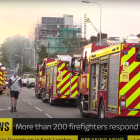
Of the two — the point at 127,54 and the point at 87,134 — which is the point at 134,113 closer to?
the point at 127,54

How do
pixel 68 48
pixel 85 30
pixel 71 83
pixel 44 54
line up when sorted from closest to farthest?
1. pixel 71 83
2. pixel 44 54
3. pixel 68 48
4. pixel 85 30

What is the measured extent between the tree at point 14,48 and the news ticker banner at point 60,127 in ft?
241

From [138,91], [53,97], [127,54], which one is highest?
[127,54]

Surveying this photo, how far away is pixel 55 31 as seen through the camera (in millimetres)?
109812

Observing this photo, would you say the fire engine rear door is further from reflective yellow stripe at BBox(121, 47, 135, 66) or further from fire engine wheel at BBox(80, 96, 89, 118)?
fire engine wheel at BBox(80, 96, 89, 118)

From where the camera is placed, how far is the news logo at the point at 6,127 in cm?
842

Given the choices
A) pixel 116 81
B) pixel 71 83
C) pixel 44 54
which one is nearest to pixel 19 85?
→ pixel 71 83

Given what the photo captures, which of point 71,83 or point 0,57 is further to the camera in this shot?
point 0,57

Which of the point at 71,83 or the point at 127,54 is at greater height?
the point at 127,54

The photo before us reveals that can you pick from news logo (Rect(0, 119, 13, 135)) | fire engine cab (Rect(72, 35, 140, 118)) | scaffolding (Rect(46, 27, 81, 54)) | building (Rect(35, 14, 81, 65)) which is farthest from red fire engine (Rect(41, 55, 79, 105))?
scaffolding (Rect(46, 27, 81, 54))

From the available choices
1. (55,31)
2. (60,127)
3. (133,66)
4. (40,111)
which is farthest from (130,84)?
(55,31)

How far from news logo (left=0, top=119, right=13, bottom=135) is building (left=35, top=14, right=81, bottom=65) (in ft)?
321

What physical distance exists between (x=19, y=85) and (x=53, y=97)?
537cm

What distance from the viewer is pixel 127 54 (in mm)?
11641
